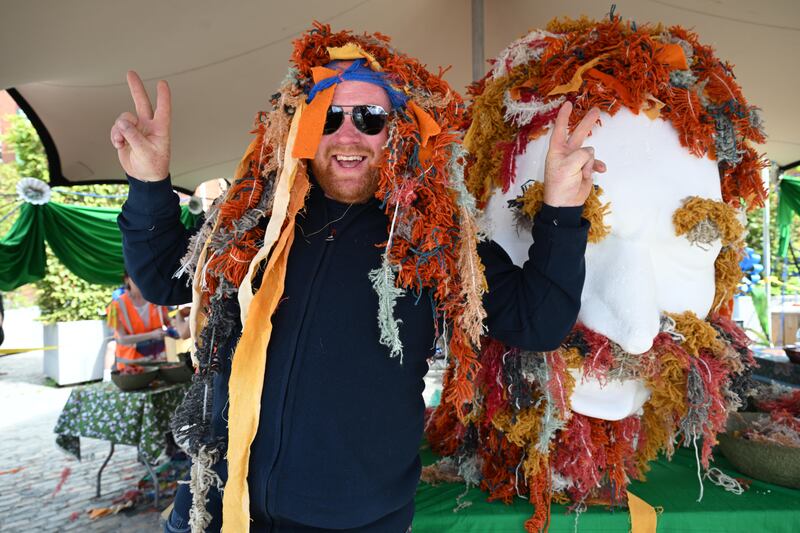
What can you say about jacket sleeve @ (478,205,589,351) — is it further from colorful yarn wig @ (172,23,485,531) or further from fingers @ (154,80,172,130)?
fingers @ (154,80,172,130)

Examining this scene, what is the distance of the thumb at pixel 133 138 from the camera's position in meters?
1.34

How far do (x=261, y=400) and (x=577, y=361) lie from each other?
0.95 m

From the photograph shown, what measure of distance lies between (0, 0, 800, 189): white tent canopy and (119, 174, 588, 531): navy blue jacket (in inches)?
65.0

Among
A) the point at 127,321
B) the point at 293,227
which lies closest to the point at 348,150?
the point at 293,227

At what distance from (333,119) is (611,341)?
1067 mm

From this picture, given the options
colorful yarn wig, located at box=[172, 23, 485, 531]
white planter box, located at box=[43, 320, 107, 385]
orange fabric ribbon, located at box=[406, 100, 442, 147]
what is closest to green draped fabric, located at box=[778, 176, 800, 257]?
colorful yarn wig, located at box=[172, 23, 485, 531]

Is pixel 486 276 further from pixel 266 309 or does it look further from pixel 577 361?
pixel 266 309

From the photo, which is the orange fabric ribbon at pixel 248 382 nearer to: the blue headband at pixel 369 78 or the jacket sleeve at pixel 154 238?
the jacket sleeve at pixel 154 238

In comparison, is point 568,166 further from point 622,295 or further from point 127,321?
point 127,321

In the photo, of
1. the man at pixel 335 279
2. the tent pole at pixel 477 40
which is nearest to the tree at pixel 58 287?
the tent pole at pixel 477 40

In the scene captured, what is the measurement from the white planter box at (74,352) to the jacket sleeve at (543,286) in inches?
301

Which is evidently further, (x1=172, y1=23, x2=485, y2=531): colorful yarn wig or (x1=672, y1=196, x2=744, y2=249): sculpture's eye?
(x1=672, y1=196, x2=744, y2=249): sculpture's eye

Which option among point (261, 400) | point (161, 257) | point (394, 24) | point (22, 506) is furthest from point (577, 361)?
point (22, 506)

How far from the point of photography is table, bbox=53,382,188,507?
10.7 feet
